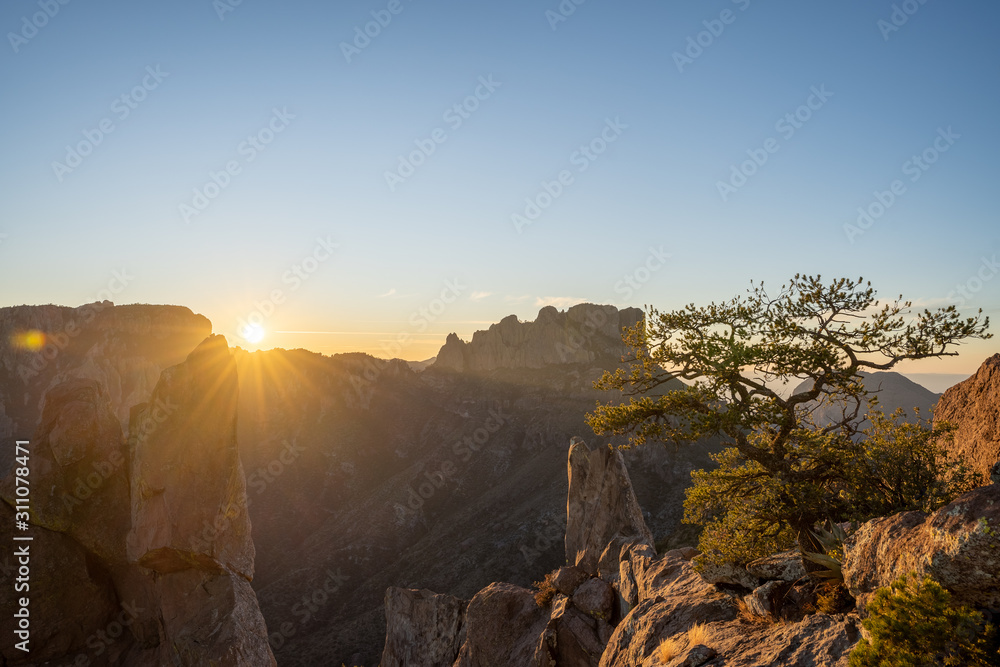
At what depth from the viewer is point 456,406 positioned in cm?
12250

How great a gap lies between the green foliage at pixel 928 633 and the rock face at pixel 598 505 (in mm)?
25654

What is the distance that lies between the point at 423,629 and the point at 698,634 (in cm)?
2251

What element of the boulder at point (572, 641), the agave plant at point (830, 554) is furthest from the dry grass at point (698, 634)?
the boulder at point (572, 641)

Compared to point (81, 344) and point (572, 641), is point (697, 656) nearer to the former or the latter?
point (572, 641)

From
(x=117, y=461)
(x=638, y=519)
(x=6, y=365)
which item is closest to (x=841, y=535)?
(x=638, y=519)

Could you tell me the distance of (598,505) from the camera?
35.8 metres

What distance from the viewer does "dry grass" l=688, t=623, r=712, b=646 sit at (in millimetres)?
12797

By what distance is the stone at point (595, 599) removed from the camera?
2208 centimetres

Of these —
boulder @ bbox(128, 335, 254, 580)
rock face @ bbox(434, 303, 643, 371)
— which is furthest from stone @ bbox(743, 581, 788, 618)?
rock face @ bbox(434, 303, 643, 371)

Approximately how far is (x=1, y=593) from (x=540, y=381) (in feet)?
367

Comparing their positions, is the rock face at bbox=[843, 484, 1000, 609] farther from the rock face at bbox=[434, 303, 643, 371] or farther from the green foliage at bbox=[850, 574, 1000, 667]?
the rock face at bbox=[434, 303, 643, 371]

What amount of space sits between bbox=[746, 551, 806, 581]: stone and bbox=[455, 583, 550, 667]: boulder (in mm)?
13929

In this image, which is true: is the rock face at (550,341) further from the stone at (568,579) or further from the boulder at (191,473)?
the boulder at (191,473)

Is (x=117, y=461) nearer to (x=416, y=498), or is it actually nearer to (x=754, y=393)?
(x=754, y=393)
